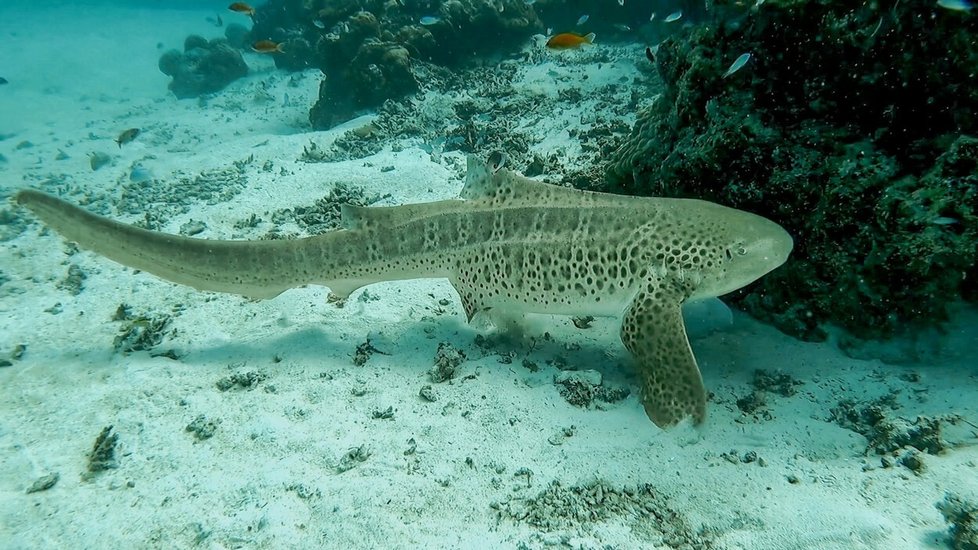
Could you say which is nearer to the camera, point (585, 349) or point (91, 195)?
point (585, 349)

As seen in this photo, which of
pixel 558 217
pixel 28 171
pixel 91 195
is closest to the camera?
pixel 558 217

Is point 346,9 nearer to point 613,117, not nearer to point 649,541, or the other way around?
point 613,117

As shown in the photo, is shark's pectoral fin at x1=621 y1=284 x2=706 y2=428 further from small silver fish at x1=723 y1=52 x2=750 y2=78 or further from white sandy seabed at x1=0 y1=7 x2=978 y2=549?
small silver fish at x1=723 y1=52 x2=750 y2=78

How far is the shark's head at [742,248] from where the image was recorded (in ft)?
13.8

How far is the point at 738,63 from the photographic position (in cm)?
466

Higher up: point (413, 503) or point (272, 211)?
point (272, 211)

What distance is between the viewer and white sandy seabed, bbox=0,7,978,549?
132 inches

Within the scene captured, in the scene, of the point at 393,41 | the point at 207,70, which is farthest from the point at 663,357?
the point at 207,70

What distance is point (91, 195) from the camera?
11.9m

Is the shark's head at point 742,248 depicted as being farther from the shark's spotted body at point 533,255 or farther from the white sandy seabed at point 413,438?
the white sandy seabed at point 413,438

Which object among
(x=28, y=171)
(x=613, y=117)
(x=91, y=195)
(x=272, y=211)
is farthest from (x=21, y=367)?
(x=28, y=171)

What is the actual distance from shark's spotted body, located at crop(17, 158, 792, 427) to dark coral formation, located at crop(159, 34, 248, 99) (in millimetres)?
25274

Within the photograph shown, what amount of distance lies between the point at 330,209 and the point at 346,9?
15170 millimetres

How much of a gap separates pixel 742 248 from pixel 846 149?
1144 millimetres
